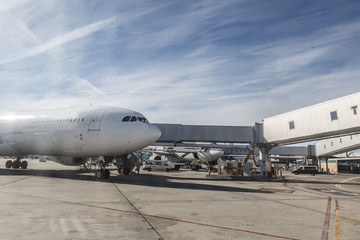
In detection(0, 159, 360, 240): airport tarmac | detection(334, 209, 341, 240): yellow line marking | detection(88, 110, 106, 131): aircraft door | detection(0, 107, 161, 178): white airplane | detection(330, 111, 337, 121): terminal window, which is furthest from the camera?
detection(330, 111, 337, 121): terminal window

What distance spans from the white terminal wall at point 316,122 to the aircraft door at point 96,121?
21.2 m

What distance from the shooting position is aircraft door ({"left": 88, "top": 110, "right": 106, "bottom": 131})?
66.6 feet

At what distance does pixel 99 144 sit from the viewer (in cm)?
2030

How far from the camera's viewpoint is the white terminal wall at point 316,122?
2347 centimetres

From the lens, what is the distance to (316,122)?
2681cm

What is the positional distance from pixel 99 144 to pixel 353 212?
16.7 meters

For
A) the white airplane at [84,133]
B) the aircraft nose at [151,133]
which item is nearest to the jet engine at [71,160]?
the white airplane at [84,133]

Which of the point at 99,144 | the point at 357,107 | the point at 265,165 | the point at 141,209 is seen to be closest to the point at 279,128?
the point at 265,165

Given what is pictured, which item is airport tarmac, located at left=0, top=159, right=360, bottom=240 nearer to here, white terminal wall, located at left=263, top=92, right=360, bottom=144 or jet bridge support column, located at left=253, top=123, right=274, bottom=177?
white terminal wall, located at left=263, top=92, right=360, bottom=144

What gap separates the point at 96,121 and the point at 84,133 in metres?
1.40

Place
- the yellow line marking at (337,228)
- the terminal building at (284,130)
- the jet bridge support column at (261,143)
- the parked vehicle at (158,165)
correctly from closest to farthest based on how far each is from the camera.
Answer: the yellow line marking at (337,228)
the terminal building at (284,130)
the jet bridge support column at (261,143)
the parked vehicle at (158,165)

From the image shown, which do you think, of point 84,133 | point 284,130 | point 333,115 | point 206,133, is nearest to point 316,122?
point 333,115

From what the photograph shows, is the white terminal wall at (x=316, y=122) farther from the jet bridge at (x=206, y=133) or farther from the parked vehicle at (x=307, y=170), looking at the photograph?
the parked vehicle at (x=307, y=170)

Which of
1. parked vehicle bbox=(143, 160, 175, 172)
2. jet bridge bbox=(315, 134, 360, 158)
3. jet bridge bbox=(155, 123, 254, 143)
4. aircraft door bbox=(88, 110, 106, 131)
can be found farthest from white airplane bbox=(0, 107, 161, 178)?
jet bridge bbox=(315, 134, 360, 158)
